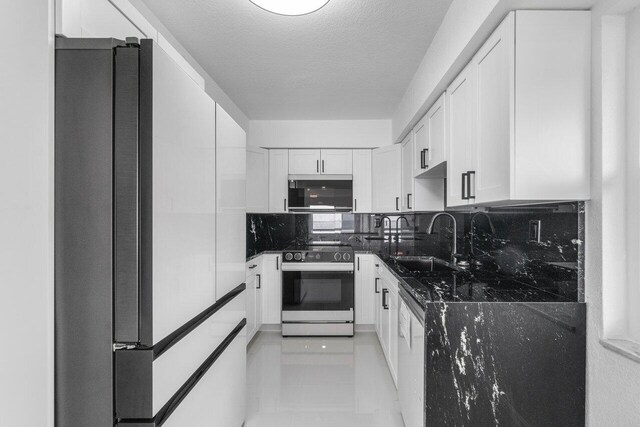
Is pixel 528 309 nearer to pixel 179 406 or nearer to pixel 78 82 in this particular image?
pixel 179 406

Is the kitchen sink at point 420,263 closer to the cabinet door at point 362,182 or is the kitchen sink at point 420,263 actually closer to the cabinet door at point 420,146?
the cabinet door at point 420,146

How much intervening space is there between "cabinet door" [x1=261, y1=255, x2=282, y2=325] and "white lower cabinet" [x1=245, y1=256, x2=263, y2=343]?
2.3 inches

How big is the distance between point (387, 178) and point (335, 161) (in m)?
0.64

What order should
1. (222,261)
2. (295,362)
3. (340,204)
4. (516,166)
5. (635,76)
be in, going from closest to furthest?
(635,76), (516,166), (222,261), (295,362), (340,204)

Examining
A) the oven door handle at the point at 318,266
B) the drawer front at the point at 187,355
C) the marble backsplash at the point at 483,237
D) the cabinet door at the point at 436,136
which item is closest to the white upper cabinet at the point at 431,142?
the cabinet door at the point at 436,136

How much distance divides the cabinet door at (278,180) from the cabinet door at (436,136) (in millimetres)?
1900

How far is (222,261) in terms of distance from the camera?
1.52 m

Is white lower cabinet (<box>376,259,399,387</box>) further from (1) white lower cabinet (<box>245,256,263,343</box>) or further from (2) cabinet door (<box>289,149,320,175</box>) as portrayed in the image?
(2) cabinet door (<box>289,149,320,175</box>)

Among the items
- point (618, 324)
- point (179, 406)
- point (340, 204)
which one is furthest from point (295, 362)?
point (618, 324)

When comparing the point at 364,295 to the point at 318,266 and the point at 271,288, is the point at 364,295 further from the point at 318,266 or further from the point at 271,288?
the point at 271,288

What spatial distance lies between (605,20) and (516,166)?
0.62m

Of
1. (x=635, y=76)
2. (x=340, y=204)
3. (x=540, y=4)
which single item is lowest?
(x=340, y=204)
